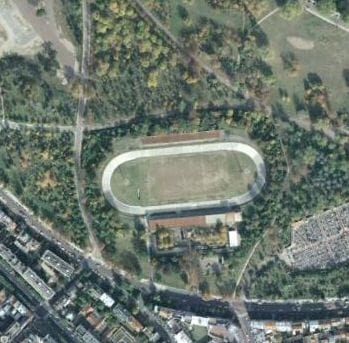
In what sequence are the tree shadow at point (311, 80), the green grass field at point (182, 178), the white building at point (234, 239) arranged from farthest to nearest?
the green grass field at point (182, 178)
the tree shadow at point (311, 80)
the white building at point (234, 239)

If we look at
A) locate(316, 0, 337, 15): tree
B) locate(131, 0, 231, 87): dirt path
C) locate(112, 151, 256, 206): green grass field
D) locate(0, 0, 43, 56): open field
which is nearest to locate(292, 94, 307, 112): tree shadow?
locate(131, 0, 231, 87): dirt path

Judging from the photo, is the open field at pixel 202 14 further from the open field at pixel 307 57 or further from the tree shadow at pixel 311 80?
the tree shadow at pixel 311 80

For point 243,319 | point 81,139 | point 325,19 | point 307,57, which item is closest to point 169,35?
point 81,139

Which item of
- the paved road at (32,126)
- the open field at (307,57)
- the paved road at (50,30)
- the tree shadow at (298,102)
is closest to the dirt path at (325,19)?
the open field at (307,57)

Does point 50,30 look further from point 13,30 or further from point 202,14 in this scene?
point 202,14

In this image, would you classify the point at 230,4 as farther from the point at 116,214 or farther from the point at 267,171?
the point at 116,214

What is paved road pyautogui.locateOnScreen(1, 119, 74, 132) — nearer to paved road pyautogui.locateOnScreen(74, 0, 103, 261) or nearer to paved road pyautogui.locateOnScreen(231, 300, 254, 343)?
paved road pyautogui.locateOnScreen(74, 0, 103, 261)
